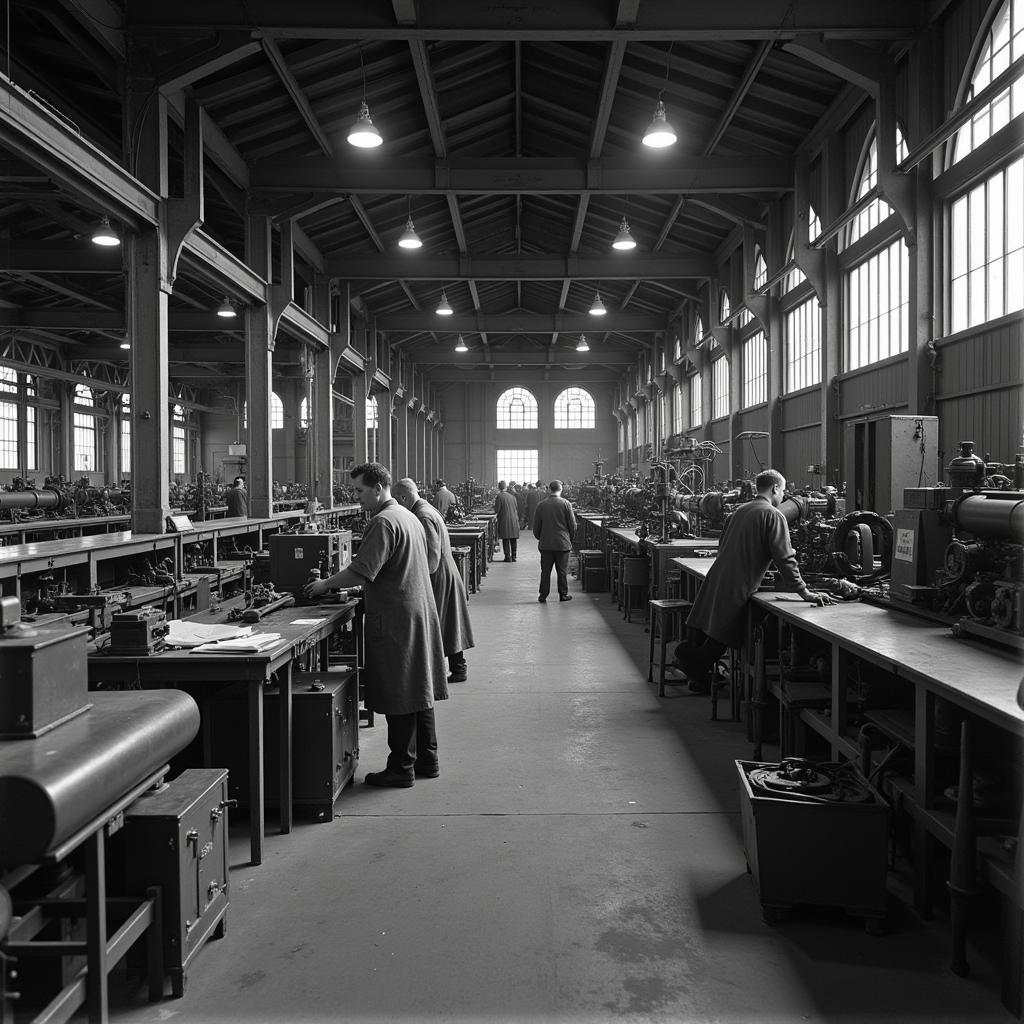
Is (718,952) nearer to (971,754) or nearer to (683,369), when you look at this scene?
(971,754)

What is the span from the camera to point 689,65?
34.7ft

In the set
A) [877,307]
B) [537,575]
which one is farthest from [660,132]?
[537,575]

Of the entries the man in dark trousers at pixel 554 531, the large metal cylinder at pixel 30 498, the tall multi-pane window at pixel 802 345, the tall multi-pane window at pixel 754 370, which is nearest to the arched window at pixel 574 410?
the tall multi-pane window at pixel 754 370

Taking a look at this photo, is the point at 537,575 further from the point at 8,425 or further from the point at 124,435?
the point at 124,435

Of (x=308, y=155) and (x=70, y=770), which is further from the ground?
(x=308, y=155)

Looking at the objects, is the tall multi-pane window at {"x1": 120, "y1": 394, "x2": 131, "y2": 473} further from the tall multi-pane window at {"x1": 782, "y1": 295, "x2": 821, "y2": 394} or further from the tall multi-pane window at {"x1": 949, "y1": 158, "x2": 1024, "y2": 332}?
the tall multi-pane window at {"x1": 949, "y1": 158, "x2": 1024, "y2": 332}

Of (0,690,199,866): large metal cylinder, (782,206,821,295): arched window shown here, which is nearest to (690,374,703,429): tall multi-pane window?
(782,206,821,295): arched window

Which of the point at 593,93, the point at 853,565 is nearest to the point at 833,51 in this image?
the point at 593,93

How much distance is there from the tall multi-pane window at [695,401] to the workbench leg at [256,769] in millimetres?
18104

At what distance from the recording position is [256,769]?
148 inches

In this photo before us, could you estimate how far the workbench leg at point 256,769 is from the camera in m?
3.68

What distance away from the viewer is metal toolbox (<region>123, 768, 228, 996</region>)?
2742 millimetres

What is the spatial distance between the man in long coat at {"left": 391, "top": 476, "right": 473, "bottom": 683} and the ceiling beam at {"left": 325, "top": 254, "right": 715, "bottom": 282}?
1124cm

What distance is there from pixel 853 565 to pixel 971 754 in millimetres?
2859
